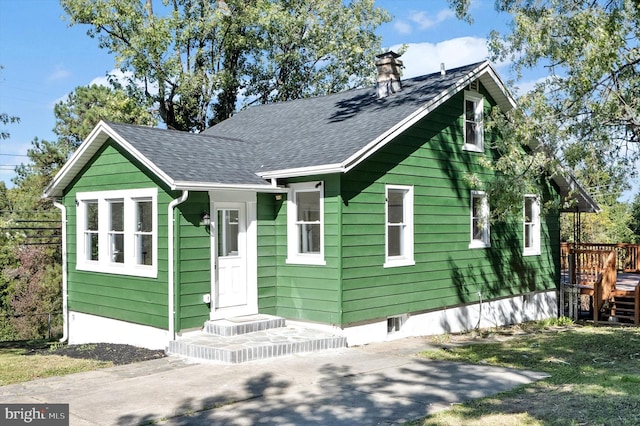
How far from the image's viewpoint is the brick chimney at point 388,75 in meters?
13.9

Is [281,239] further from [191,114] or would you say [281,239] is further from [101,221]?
[191,114]

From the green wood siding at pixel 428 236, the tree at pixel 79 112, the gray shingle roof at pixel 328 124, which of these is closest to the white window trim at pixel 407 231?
the green wood siding at pixel 428 236

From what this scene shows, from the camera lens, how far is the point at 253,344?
9594 mm

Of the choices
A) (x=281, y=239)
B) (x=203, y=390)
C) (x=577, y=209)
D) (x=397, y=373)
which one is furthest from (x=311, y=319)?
(x=577, y=209)

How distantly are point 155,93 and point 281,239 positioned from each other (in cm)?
1490

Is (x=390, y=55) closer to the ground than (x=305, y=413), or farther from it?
farther from it

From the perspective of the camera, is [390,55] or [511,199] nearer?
[511,199]

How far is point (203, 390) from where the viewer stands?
297 inches

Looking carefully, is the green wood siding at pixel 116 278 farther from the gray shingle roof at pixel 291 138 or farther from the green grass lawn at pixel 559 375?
the green grass lawn at pixel 559 375

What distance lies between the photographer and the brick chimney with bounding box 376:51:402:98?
13.9 metres

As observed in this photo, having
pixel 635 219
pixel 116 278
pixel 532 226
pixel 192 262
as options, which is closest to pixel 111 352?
pixel 116 278

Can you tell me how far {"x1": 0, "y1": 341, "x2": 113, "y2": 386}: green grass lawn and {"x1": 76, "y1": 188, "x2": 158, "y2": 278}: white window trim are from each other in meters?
1.94

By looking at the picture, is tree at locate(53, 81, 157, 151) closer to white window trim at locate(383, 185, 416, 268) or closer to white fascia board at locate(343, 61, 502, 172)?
white fascia board at locate(343, 61, 502, 172)

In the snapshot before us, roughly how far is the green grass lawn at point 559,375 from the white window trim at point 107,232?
18.0ft
